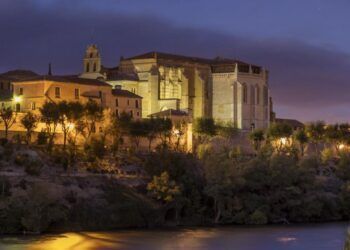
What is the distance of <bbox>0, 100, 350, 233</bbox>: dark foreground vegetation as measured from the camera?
58.9 m

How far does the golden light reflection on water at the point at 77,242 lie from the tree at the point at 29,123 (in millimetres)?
Result: 17570

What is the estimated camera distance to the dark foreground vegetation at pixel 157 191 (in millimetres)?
58938

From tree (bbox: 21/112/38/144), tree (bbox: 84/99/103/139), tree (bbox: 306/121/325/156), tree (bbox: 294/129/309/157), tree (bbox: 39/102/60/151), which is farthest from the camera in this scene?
tree (bbox: 306/121/325/156)

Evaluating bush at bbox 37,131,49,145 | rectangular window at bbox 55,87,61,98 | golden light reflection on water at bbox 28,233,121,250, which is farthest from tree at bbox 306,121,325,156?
golden light reflection on water at bbox 28,233,121,250

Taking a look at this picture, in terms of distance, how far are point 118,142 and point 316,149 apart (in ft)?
89.7

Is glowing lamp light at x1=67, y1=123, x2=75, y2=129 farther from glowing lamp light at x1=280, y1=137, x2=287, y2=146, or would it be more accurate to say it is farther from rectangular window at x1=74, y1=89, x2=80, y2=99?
glowing lamp light at x1=280, y1=137, x2=287, y2=146

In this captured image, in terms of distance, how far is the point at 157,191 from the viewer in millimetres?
64438

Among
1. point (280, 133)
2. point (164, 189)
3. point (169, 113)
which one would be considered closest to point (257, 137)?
point (280, 133)

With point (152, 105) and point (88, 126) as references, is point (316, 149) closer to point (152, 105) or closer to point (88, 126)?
point (152, 105)

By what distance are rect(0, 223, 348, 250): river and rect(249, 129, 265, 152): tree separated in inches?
1283

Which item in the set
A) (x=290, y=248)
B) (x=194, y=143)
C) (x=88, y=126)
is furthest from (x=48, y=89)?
(x=290, y=248)

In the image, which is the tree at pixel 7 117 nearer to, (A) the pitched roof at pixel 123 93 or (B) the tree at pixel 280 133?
(A) the pitched roof at pixel 123 93

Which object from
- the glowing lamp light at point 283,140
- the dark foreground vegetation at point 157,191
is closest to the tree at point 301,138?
the glowing lamp light at point 283,140

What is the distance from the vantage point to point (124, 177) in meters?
67.6
